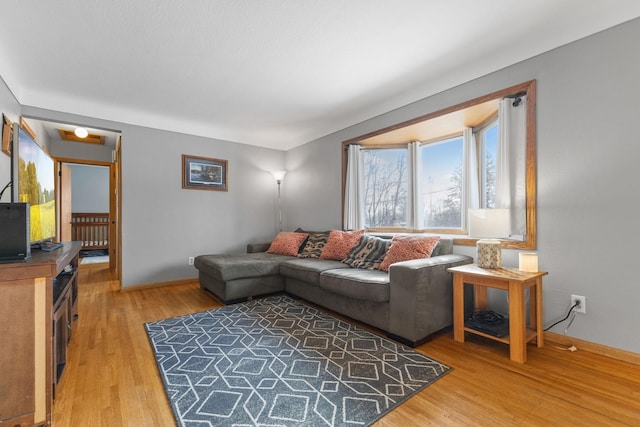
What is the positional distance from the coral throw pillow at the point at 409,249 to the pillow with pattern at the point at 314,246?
43.9 inches

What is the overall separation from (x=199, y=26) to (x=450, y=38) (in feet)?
6.13

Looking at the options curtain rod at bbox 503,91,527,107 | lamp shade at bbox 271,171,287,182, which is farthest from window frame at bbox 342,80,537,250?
lamp shade at bbox 271,171,287,182

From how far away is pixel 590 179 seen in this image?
1.98m

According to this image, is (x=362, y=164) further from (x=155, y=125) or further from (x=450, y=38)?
(x=155, y=125)

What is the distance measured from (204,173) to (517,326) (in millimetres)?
4112

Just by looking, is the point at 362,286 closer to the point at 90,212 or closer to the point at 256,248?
the point at 256,248

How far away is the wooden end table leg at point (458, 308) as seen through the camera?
2180 mm

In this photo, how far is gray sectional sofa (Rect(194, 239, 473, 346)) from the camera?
6.89 ft

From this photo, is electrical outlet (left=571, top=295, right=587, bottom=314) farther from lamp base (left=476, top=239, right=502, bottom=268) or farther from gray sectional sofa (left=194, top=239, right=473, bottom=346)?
gray sectional sofa (left=194, top=239, right=473, bottom=346)

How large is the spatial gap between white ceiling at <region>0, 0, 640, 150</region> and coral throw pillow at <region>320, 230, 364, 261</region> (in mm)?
1554

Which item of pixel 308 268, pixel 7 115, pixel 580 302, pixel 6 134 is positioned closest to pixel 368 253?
pixel 308 268

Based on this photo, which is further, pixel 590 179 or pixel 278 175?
pixel 278 175

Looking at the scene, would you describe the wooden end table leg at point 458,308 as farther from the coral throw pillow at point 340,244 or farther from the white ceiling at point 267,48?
the white ceiling at point 267,48

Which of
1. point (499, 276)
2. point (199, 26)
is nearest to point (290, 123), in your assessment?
point (199, 26)
